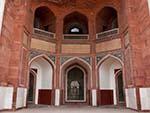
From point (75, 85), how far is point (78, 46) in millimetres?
2898

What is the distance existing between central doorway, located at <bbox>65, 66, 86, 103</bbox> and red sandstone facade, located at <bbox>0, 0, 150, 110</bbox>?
252mm

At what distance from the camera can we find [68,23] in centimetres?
1435

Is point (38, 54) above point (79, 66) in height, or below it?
above

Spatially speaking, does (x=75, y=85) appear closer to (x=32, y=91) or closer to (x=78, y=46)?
(x=78, y=46)

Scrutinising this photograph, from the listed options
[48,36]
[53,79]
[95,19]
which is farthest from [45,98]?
[95,19]

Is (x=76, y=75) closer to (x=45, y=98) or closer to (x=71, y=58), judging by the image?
(x=71, y=58)

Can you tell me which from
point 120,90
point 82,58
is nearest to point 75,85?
point 82,58

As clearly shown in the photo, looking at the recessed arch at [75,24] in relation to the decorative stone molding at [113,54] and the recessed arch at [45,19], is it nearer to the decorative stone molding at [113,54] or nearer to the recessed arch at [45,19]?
the recessed arch at [45,19]

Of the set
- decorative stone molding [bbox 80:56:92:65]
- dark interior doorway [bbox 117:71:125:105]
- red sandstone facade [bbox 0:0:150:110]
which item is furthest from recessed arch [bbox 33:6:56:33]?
dark interior doorway [bbox 117:71:125:105]

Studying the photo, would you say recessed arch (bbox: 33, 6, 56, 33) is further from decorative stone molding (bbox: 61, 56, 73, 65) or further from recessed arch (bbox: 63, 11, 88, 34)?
decorative stone molding (bbox: 61, 56, 73, 65)

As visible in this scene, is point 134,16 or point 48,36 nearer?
point 134,16

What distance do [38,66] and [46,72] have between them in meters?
0.87

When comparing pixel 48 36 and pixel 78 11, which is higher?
pixel 78 11

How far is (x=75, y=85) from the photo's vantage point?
1288cm
